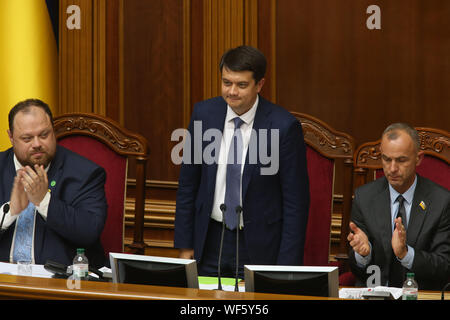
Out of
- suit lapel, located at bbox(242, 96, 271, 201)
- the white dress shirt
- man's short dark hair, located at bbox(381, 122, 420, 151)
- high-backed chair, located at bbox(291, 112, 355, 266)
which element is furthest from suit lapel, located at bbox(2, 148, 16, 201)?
man's short dark hair, located at bbox(381, 122, 420, 151)

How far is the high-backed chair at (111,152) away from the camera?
134 inches

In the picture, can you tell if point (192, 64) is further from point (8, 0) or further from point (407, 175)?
point (407, 175)

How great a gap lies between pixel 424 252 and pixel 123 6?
2581mm

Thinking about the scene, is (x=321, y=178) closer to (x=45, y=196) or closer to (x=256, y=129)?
(x=256, y=129)

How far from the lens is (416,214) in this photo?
2900 mm

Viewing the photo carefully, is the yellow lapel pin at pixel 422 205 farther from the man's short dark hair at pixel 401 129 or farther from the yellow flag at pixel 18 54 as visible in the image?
the yellow flag at pixel 18 54

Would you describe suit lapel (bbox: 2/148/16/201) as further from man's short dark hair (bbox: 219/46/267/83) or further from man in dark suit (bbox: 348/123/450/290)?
man in dark suit (bbox: 348/123/450/290)

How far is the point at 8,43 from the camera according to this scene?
14.0 feet

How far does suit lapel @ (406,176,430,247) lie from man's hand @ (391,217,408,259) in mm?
171

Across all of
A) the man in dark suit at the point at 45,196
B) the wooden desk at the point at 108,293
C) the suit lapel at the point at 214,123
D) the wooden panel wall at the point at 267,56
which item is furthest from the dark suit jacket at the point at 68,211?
the wooden panel wall at the point at 267,56

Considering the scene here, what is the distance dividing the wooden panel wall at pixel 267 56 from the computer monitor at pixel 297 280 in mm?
2114
